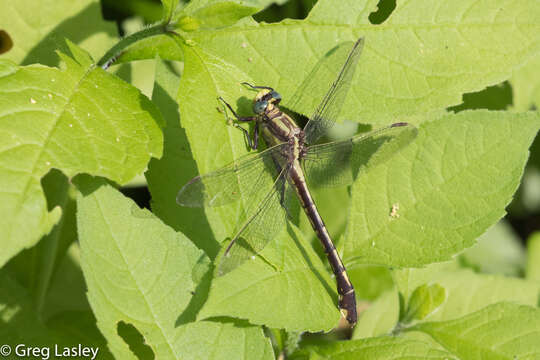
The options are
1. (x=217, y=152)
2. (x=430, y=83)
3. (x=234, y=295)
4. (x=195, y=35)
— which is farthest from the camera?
(x=430, y=83)

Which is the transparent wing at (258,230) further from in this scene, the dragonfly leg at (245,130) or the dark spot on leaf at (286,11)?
the dark spot on leaf at (286,11)

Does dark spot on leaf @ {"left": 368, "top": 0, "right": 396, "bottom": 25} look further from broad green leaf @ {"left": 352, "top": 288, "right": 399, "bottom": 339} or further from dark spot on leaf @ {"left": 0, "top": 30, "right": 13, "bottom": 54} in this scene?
dark spot on leaf @ {"left": 0, "top": 30, "right": 13, "bottom": 54}

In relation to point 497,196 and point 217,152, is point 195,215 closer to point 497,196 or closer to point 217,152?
point 217,152

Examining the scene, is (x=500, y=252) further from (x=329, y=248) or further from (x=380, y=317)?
(x=329, y=248)

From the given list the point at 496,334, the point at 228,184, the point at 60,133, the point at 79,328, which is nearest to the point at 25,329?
the point at 79,328

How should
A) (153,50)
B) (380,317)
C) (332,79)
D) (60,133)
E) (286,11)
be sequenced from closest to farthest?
(60,133) → (153,50) → (332,79) → (380,317) → (286,11)

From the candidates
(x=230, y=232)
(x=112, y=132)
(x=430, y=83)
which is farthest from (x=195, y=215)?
(x=430, y=83)

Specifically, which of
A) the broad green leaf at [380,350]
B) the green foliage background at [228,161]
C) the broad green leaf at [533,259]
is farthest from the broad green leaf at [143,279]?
the broad green leaf at [533,259]
